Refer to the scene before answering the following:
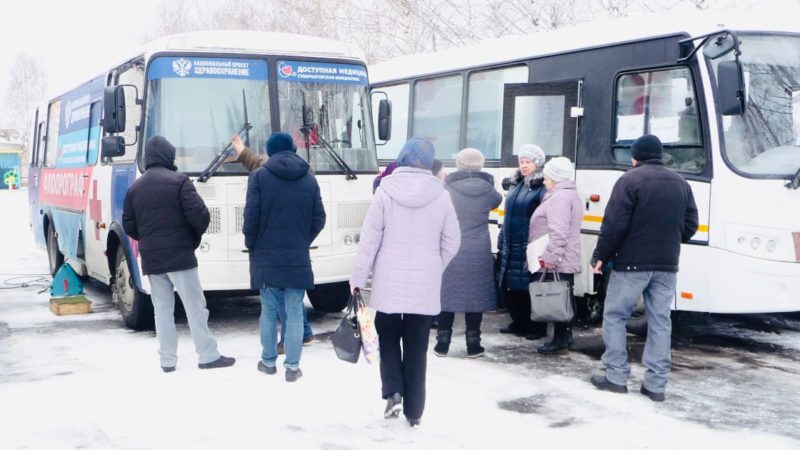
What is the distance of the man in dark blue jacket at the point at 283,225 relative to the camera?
637 centimetres

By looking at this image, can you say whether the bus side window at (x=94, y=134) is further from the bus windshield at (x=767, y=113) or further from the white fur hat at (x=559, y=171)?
the bus windshield at (x=767, y=113)

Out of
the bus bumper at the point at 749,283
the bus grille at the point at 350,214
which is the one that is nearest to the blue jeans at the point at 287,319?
the bus grille at the point at 350,214

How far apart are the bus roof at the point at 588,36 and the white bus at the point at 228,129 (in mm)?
1970

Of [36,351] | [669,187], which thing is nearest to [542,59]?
[669,187]

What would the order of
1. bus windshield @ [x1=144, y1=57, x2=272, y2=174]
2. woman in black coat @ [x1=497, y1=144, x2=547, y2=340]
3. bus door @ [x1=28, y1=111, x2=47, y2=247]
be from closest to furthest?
1. woman in black coat @ [x1=497, y1=144, x2=547, y2=340]
2. bus windshield @ [x1=144, y1=57, x2=272, y2=174]
3. bus door @ [x1=28, y1=111, x2=47, y2=247]

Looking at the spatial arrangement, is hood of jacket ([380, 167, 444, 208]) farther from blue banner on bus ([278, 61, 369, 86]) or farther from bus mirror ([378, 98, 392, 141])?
bus mirror ([378, 98, 392, 141])

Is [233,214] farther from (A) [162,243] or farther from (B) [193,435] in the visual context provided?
(B) [193,435]

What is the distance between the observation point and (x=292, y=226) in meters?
6.40

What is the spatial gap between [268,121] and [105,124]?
56.6 inches

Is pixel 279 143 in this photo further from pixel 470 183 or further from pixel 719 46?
pixel 719 46

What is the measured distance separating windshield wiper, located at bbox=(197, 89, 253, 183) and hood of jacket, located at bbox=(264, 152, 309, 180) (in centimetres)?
161

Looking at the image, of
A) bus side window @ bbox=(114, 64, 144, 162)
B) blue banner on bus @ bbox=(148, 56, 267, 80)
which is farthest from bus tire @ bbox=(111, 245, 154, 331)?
blue banner on bus @ bbox=(148, 56, 267, 80)

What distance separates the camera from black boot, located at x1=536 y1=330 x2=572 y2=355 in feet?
25.1

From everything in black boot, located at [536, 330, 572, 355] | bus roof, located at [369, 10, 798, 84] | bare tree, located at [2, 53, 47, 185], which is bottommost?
black boot, located at [536, 330, 572, 355]
